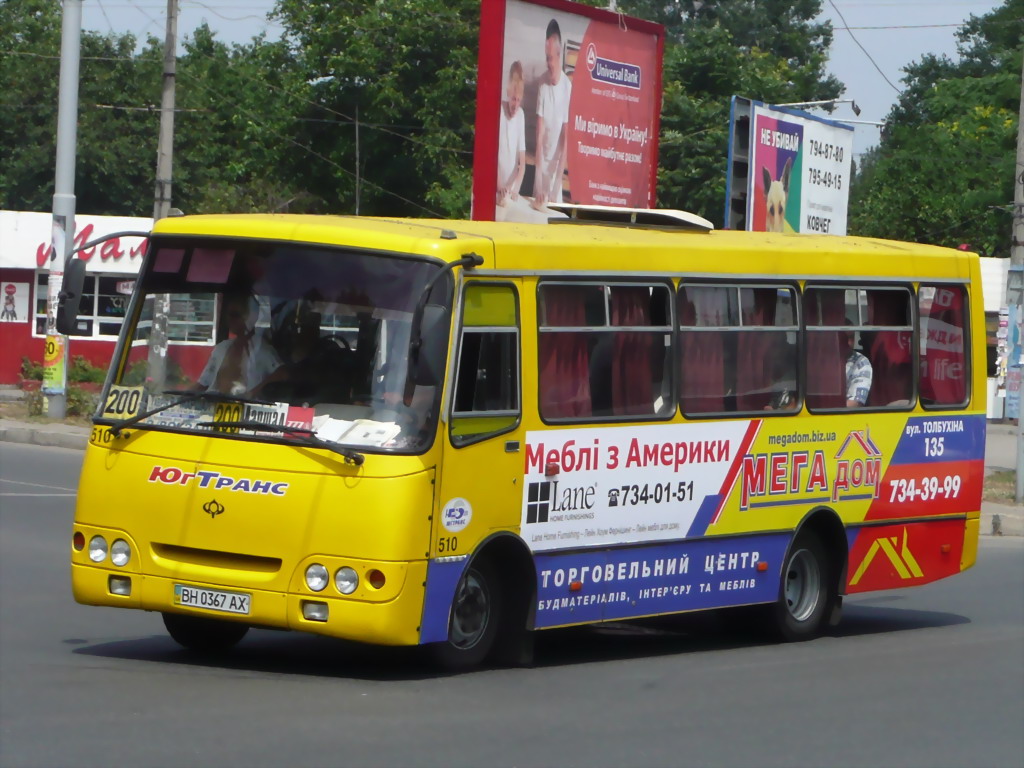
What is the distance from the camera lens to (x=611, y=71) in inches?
844

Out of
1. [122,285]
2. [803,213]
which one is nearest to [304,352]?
[803,213]

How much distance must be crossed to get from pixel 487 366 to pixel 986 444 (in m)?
20.0

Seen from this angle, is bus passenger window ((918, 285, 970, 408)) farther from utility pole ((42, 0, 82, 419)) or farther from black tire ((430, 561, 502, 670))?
utility pole ((42, 0, 82, 419))

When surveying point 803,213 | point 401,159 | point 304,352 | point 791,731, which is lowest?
point 791,731

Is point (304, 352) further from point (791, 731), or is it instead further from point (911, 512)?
point (911, 512)

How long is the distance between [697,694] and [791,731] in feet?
3.04

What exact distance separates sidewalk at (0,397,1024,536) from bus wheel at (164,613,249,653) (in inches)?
471

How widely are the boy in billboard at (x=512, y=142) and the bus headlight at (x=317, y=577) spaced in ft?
36.6

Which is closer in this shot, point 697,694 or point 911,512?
point 697,694

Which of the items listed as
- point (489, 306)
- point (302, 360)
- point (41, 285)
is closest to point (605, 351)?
point (489, 306)

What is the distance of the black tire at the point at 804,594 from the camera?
11.4 m

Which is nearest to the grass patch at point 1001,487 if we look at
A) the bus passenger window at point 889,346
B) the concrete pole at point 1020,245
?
the concrete pole at point 1020,245

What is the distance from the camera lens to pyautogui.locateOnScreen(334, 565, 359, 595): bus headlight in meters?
8.38

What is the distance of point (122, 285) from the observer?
126 ft
